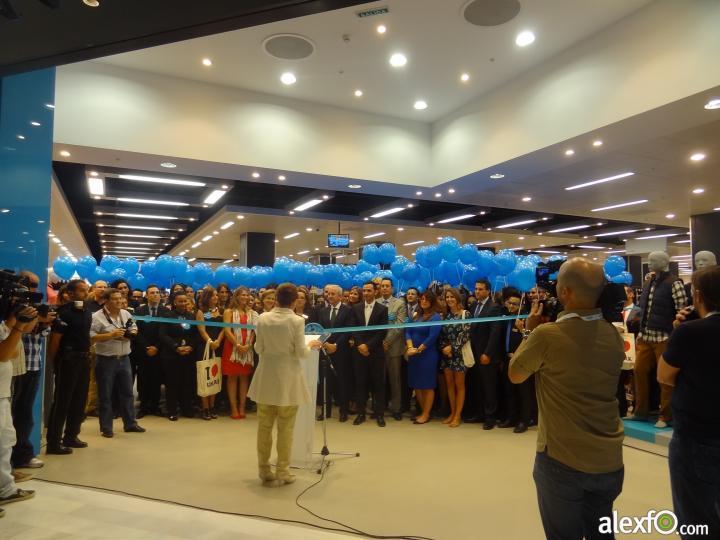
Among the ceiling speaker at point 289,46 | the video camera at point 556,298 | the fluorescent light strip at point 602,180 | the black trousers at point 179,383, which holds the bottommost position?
the black trousers at point 179,383

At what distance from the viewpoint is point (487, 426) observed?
5.32 meters

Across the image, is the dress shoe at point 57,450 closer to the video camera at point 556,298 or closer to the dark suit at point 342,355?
the dark suit at point 342,355

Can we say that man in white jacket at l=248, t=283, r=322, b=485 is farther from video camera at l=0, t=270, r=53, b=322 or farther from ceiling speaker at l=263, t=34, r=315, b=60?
ceiling speaker at l=263, t=34, r=315, b=60

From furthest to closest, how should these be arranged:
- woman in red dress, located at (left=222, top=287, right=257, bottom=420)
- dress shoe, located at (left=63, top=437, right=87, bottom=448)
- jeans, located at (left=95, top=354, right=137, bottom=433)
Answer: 1. woman in red dress, located at (left=222, top=287, right=257, bottom=420)
2. jeans, located at (left=95, top=354, right=137, bottom=433)
3. dress shoe, located at (left=63, top=437, right=87, bottom=448)

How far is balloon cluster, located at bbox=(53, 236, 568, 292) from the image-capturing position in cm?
681

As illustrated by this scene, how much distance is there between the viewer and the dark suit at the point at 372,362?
5.60m

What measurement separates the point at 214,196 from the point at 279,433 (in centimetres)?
736

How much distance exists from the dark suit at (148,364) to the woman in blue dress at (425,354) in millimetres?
3150

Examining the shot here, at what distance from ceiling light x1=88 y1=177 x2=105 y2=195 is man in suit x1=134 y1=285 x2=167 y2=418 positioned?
3977 millimetres

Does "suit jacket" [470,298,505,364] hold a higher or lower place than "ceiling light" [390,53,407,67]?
lower

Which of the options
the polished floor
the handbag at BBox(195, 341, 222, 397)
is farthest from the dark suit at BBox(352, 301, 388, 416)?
the handbag at BBox(195, 341, 222, 397)

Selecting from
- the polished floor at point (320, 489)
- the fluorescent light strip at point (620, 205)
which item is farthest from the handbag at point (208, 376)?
the fluorescent light strip at point (620, 205)

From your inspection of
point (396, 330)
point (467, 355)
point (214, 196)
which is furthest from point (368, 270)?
point (467, 355)

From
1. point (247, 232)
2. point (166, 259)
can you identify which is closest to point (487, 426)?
point (166, 259)
